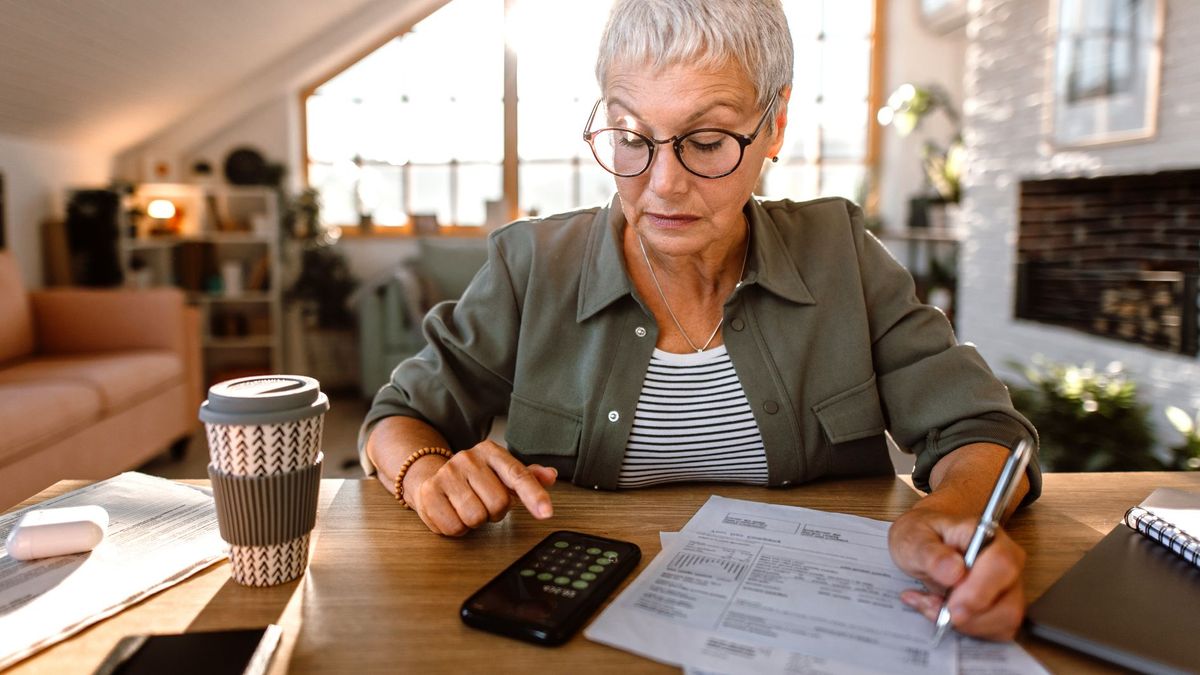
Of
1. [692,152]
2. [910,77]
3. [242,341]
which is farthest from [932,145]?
[692,152]

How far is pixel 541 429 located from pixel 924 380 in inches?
18.0

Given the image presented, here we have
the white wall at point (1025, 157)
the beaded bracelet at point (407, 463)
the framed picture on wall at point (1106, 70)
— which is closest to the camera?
the beaded bracelet at point (407, 463)

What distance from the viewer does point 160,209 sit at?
4.88m

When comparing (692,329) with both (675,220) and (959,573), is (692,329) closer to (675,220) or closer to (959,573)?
(675,220)

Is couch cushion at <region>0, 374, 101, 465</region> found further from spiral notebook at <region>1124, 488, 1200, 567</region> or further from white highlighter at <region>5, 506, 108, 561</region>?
spiral notebook at <region>1124, 488, 1200, 567</region>

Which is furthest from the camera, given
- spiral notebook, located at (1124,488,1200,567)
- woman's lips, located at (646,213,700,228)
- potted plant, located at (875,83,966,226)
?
potted plant, located at (875,83,966,226)

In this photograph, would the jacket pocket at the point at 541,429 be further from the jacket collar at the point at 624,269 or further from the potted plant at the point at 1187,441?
the potted plant at the point at 1187,441

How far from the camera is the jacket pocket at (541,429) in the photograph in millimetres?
1071

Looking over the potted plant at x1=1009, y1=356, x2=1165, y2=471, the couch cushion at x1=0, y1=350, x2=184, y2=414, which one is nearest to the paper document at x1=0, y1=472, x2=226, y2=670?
the couch cushion at x1=0, y1=350, x2=184, y2=414

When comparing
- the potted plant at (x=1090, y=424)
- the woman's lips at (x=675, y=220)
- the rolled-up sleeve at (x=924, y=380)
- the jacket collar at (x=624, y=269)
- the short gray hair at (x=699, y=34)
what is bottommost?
the potted plant at (x=1090, y=424)

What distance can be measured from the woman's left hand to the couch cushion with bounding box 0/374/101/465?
2.40 m

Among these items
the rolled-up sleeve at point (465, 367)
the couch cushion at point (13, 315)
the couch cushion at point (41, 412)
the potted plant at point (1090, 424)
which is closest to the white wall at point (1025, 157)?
the potted plant at point (1090, 424)

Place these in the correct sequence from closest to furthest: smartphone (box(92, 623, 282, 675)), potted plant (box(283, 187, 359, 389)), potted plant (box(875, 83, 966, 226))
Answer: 1. smartphone (box(92, 623, 282, 675))
2. potted plant (box(875, 83, 966, 226))
3. potted plant (box(283, 187, 359, 389))

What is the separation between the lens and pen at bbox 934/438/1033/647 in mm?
601
